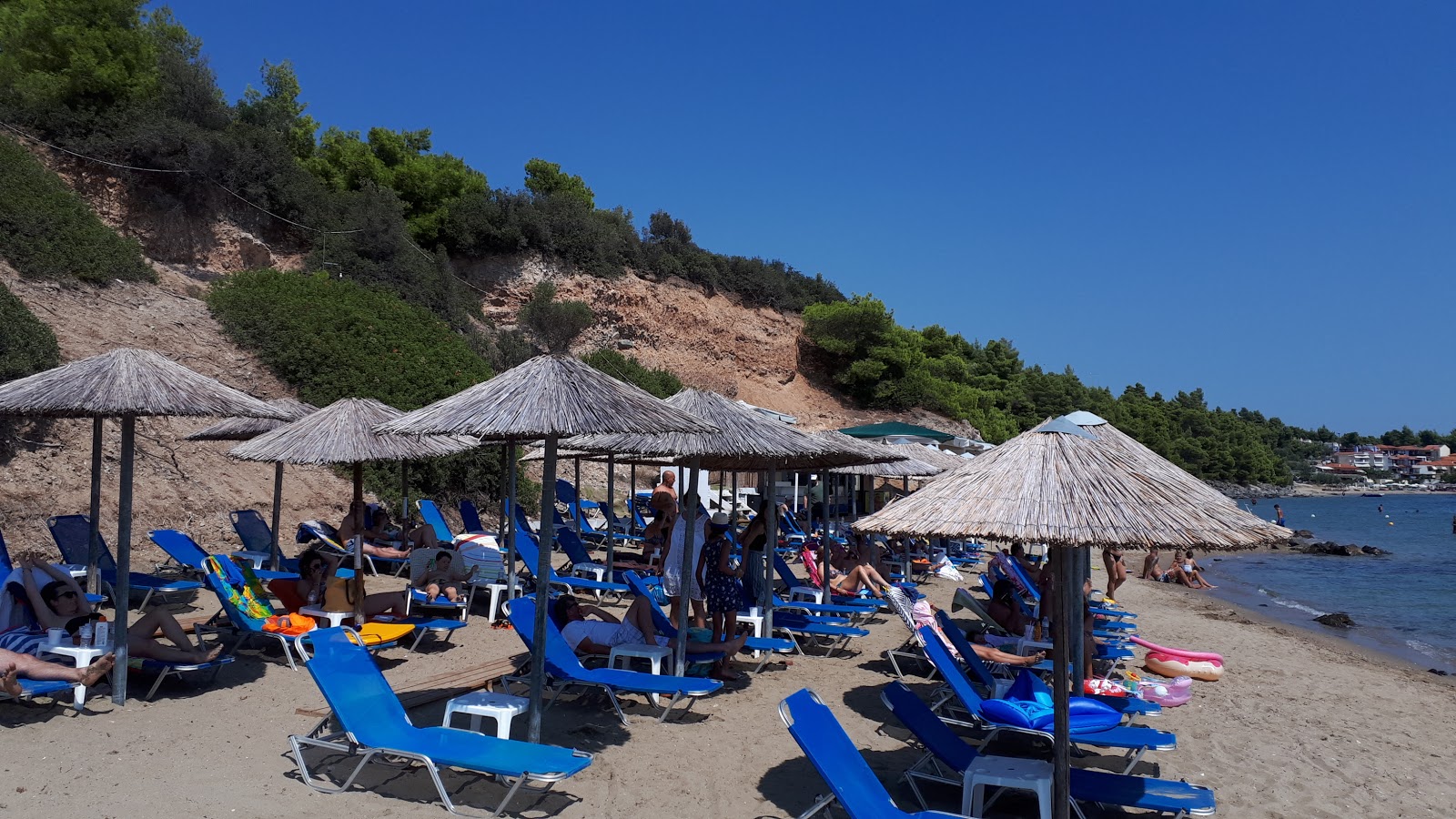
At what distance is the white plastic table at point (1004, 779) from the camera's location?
13.5 feet

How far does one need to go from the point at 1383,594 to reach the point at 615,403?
2160cm

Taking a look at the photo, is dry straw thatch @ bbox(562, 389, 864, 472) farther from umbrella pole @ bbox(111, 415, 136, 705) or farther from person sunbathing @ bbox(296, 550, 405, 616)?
umbrella pole @ bbox(111, 415, 136, 705)

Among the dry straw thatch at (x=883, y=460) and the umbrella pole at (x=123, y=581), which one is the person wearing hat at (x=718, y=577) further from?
the umbrella pole at (x=123, y=581)

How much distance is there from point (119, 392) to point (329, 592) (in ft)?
7.66

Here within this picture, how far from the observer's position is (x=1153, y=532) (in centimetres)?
358

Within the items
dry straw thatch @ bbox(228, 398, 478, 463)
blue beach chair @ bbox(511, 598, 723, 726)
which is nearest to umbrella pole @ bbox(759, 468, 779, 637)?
blue beach chair @ bbox(511, 598, 723, 726)

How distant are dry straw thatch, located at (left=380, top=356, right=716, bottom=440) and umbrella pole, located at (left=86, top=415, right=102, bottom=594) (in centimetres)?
222

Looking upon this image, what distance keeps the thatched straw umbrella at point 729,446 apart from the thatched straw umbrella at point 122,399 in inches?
99.9

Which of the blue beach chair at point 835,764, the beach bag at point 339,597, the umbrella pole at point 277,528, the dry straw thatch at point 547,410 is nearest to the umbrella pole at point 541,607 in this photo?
the dry straw thatch at point 547,410

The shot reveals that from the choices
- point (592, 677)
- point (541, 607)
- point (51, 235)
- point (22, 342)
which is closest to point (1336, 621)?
point (592, 677)

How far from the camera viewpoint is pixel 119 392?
5352mm

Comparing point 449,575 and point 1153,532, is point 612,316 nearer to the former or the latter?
point 449,575

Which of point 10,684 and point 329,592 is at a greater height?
point 329,592

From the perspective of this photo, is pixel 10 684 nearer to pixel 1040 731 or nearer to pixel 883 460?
pixel 1040 731
